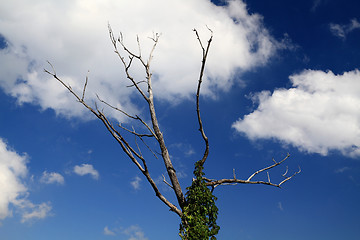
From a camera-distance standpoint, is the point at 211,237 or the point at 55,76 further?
the point at 55,76

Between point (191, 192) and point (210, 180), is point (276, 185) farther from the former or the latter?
point (191, 192)

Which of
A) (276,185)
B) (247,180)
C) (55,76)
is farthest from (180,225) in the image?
(55,76)

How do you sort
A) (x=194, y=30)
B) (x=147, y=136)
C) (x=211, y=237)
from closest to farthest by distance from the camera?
(x=211, y=237) → (x=194, y=30) → (x=147, y=136)

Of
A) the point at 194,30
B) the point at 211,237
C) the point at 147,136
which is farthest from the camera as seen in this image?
the point at 147,136

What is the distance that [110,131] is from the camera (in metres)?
10.1

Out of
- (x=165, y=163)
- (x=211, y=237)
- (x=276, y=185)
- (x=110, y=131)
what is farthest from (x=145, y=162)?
(x=276, y=185)

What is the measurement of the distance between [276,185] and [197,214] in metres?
2.87

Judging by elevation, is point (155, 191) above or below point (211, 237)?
above

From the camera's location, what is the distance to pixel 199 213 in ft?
29.6

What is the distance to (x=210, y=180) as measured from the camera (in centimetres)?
984

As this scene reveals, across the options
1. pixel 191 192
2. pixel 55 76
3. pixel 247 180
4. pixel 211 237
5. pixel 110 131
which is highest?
pixel 55 76

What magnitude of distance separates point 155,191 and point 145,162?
950 millimetres

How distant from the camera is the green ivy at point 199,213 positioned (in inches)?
342

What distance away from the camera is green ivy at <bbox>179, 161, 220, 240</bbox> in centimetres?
868
